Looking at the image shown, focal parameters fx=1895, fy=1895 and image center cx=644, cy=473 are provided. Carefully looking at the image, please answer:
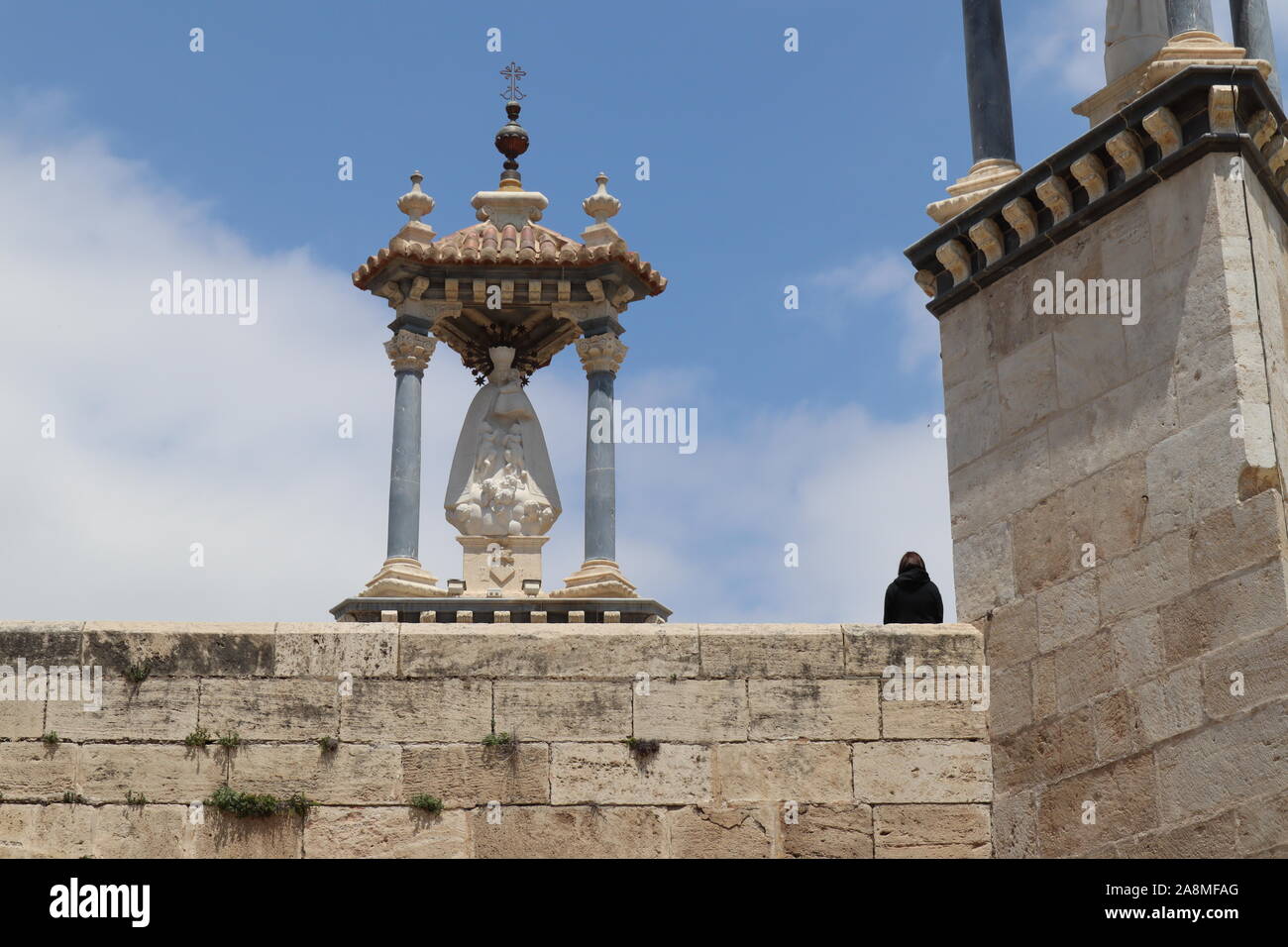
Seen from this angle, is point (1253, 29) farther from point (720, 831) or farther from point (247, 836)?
point (247, 836)

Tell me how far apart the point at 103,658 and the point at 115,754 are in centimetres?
54

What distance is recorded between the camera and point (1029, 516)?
10812 millimetres

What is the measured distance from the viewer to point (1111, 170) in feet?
35.1

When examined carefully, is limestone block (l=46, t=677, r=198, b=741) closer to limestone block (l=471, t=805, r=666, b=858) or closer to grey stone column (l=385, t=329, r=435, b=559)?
limestone block (l=471, t=805, r=666, b=858)

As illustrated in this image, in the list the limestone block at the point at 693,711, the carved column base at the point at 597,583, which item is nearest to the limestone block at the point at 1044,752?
the limestone block at the point at 693,711

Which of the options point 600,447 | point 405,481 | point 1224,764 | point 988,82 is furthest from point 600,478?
point 1224,764

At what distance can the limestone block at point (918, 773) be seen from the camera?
10.5 metres

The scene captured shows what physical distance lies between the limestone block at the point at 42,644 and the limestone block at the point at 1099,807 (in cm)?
541

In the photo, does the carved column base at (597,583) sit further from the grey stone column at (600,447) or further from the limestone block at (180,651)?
the limestone block at (180,651)

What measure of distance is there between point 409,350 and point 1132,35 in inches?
366

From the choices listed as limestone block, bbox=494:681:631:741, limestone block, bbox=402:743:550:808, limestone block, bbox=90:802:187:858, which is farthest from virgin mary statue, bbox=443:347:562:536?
limestone block, bbox=90:802:187:858
